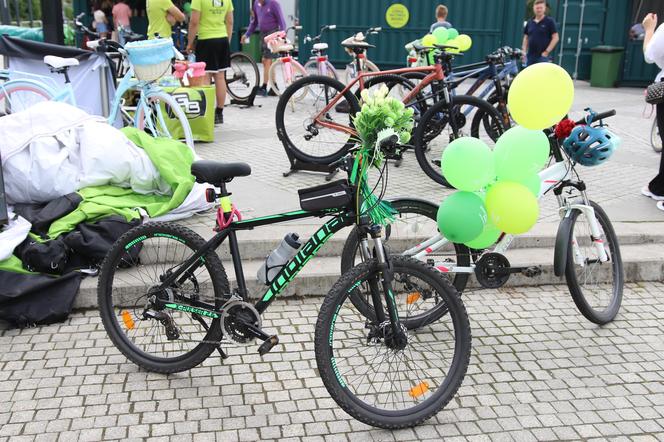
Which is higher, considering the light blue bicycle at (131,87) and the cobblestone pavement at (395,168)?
the light blue bicycle at (131,87)

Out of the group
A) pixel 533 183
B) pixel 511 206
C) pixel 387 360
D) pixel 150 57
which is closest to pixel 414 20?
pixel 150 57

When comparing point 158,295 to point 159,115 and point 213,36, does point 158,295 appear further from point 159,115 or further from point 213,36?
point 213,36

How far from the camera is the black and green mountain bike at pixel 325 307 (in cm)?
338

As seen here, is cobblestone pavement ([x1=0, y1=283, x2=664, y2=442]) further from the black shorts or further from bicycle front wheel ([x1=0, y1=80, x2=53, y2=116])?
the black shorts

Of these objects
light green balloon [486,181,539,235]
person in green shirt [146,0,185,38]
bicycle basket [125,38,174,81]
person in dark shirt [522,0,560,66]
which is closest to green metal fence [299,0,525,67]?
person in dark shirt [522,0,560,66]

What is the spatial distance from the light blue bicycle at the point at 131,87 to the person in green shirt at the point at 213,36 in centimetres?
244

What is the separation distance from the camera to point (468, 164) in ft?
13.1

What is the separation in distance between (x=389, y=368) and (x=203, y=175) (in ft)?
4.40

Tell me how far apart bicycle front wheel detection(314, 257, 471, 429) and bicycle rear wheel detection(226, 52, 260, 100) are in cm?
A: 862

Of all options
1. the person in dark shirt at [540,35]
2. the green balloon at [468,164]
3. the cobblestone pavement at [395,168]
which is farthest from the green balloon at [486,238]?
the person in dark shirt at [540,35]

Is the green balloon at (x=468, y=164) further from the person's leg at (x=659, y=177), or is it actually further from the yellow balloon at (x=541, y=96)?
the person's leg at (x=659, y=177)

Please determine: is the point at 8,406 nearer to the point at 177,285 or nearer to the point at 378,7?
the point at 177,285

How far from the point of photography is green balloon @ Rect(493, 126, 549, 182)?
4082 mm

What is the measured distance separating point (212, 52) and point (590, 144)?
648cm
